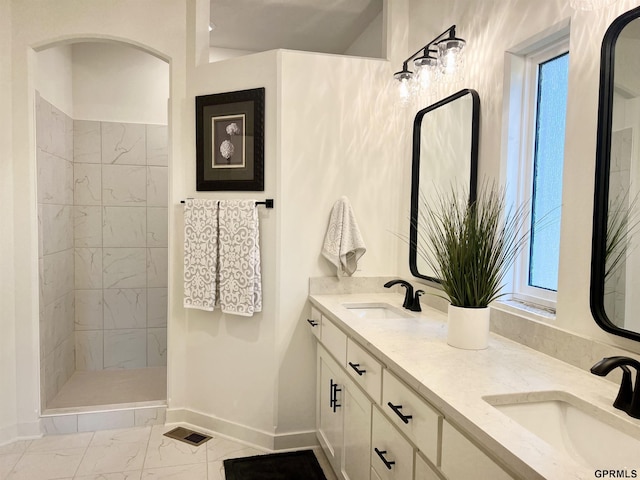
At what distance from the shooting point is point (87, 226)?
11.9ft

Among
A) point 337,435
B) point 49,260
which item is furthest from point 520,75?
point 49,260

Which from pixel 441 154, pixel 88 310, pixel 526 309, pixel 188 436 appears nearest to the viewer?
pixel 526 309

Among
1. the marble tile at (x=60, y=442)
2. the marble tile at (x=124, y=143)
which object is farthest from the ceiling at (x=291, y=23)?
the marble tile at (x=60, y=442)

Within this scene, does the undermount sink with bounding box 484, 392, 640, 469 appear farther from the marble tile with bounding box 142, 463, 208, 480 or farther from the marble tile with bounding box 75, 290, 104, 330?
the marble tile with bounding box 75, 290, 104, 330

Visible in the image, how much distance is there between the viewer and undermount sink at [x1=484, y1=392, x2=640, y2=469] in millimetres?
1068

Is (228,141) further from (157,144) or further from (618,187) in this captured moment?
(618,187)

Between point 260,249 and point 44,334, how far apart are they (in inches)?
62.1

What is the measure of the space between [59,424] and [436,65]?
9.49ft

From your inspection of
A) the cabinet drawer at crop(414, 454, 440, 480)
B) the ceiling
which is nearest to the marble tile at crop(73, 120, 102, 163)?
the ceiling

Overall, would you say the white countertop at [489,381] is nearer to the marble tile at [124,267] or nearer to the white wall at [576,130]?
the white wall at [576,130]

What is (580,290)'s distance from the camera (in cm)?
145

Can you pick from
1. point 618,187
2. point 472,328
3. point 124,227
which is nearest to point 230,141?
point 124,227

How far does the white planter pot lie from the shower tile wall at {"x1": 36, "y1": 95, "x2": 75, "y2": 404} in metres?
2.50

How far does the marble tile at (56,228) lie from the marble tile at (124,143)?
20.2 inches
